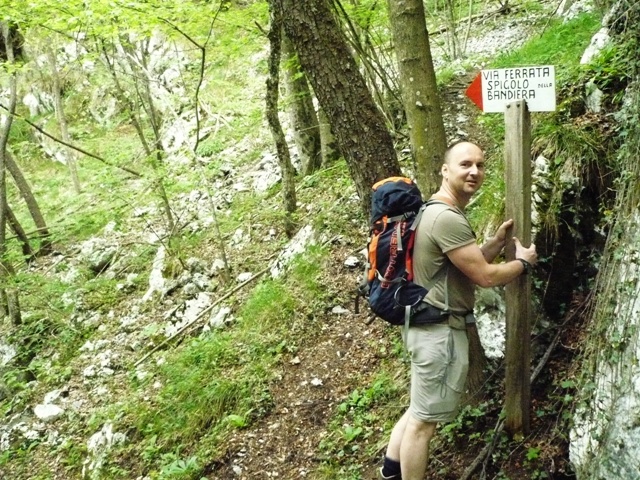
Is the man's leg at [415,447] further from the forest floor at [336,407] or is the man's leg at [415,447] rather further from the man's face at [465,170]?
the man's face at [465,170]

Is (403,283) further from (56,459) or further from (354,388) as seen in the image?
(56,459)

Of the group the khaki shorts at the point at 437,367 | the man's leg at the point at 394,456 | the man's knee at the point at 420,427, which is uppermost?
the khaki shorts at the point at 437,367

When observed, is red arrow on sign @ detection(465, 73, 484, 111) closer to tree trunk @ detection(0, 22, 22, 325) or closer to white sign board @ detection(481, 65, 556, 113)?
white sign board @ detection(481, 65, 556, 113)

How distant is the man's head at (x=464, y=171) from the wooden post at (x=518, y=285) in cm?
25

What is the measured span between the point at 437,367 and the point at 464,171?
1.10 m

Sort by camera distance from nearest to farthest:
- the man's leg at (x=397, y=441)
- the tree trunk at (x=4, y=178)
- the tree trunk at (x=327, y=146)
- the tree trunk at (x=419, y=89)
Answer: the man's leg at (x=397, y=441) → the tree trunk at (x=419, y=89) → the tree trunk at (x=327, y=146) → the tree trunk at (x=4, y=178)

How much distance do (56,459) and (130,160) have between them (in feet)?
20.1

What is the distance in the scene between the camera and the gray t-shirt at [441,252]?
295 centimetres

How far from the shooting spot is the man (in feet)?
9.70

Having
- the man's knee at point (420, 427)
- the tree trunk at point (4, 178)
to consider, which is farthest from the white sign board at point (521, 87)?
the tree trunk at point (4, 178)

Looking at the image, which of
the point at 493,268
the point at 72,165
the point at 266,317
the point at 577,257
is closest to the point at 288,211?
the point at 266,317

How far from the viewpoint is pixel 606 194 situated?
386 centimetres

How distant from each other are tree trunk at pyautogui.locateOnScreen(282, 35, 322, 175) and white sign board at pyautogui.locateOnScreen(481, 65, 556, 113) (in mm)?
5834

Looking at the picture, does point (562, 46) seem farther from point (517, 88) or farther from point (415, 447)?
point (415, 447)
